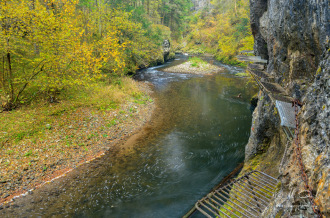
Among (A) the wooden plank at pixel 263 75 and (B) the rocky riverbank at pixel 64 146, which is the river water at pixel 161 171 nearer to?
(B) the rocky riverbank at pixel 64 146

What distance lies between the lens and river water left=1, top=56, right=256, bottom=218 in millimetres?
7727

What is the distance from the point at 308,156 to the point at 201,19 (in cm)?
7459

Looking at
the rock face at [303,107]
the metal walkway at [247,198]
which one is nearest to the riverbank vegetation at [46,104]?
the metal walkway at [247,198]

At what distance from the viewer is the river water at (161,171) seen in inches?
304

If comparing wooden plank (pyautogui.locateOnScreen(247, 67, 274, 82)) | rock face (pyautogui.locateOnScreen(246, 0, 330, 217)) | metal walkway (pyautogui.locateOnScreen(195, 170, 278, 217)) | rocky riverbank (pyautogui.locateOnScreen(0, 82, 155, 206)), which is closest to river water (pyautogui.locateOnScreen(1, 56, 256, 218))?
rocky riverbank (pyautogui.locateOnScreen(0, 82, 155, 206))

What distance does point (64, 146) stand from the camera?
10547 millimetres

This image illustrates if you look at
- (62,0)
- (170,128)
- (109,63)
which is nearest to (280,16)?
(170,128)

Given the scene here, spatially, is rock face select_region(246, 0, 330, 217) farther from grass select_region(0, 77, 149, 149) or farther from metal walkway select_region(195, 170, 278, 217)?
grass select_region(0, 77, 149, 149)

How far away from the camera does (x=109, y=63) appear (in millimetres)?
19719

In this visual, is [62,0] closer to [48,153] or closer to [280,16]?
[48,153]

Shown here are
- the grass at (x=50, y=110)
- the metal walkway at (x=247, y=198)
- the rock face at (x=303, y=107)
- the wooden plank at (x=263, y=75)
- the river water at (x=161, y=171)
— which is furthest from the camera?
the grass at (x=50, y=110)

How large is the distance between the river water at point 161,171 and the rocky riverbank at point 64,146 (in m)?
0.78

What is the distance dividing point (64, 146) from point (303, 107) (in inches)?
434

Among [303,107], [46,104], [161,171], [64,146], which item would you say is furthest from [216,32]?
[303,107]
